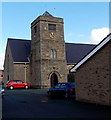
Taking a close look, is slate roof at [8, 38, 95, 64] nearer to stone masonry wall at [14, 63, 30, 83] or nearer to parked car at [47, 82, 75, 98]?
stone masonry wall at [14, 63, 30, 83]

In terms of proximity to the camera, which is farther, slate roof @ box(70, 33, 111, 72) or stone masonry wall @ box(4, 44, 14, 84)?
stone masonry wall @ box(4, 44, 14, 84)

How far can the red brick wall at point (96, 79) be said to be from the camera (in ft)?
41.1

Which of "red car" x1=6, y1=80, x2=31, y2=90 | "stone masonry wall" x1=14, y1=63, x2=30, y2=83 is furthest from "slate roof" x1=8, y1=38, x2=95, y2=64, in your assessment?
"red car" x1=6, y1=80, x2=31, y2=90

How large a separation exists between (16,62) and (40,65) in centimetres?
600

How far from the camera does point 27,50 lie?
42.3 m

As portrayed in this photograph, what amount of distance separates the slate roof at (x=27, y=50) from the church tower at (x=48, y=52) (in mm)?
4570

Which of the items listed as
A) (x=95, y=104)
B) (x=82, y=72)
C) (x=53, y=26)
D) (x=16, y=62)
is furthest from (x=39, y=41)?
(x=95, y=104)

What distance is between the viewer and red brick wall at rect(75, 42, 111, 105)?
12541mm

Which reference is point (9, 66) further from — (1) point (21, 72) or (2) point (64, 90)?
(2) point (64, 90)

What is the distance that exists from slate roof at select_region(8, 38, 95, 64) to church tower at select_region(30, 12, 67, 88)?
4.57m

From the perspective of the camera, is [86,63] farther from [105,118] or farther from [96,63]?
[105,118]

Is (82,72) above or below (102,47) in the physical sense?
below

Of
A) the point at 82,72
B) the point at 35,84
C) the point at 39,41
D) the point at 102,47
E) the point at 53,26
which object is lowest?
the point at 35,84

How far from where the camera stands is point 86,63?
14.6 meters
